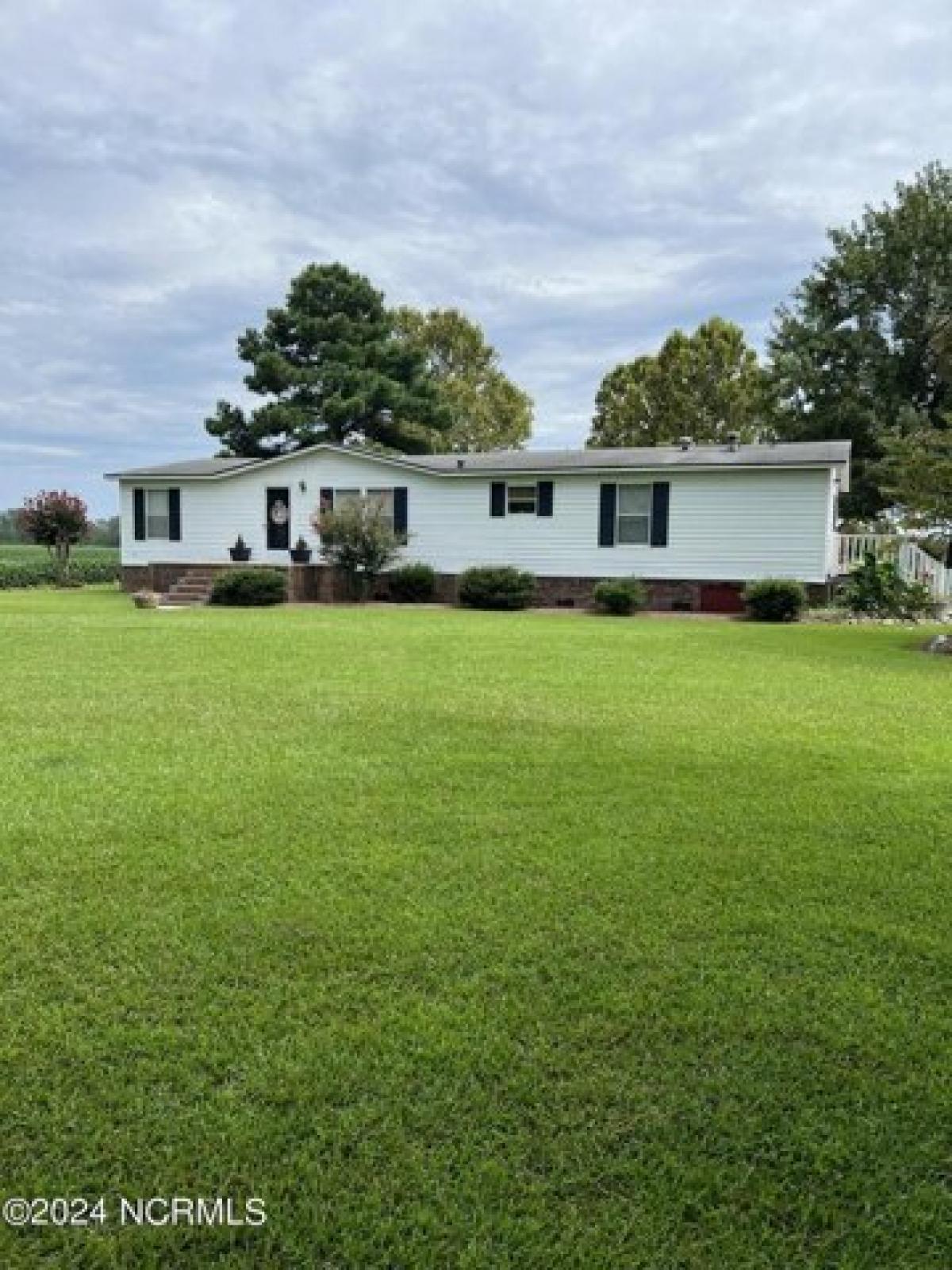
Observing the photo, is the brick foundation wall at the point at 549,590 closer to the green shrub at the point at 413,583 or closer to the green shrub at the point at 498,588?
the green shrub at the point at 413,583

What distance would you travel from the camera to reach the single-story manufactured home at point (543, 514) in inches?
682

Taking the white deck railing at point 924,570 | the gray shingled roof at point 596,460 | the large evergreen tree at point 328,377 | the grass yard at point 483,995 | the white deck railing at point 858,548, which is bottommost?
the grass yard at point 483,995

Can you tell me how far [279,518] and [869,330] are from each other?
64.5ft

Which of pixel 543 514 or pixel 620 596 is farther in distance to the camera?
pixel 543 514

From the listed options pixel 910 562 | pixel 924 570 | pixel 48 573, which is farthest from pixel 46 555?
pixel 924 570

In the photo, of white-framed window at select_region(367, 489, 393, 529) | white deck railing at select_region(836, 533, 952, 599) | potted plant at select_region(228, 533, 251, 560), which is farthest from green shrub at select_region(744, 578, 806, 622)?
potted plant at select_region(228, 533, 251, 560)

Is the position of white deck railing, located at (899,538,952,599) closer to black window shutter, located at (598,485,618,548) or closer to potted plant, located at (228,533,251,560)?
black window shutter, located at (598,485,618,548)

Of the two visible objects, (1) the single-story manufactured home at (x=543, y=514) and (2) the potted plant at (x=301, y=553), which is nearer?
(1) the single-story manufactured home at (x=543, y=514)

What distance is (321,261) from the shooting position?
32.7 meters

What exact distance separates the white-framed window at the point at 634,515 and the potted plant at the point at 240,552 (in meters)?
8.99

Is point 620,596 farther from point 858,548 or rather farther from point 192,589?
point 192,589

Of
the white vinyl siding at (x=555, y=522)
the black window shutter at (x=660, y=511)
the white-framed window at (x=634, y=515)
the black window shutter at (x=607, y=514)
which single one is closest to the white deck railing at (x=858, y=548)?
the white vinyl siding at (x=555, y=522)

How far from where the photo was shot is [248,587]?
17.9 meters

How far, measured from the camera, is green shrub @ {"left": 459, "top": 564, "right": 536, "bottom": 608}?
17.7 m
